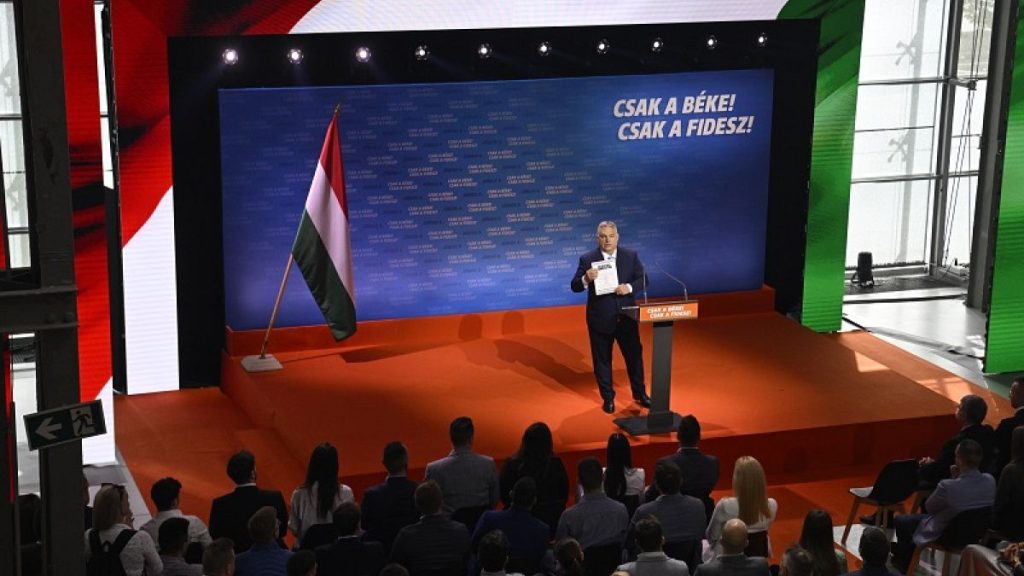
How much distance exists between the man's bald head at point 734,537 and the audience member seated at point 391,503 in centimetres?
162

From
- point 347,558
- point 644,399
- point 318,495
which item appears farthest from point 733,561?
point 644,399

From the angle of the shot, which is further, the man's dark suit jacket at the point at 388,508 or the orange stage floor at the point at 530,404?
the orange stage floor at the point at 530,404

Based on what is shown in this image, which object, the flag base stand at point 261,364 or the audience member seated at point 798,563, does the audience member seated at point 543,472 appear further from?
the flag base stand at point 261,364

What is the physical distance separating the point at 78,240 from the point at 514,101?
3.70 metres

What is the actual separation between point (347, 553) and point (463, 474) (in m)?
1.26

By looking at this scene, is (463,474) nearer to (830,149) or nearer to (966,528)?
(966,528)

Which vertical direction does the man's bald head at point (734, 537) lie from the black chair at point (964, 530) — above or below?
above

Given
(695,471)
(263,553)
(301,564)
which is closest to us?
(301,564)

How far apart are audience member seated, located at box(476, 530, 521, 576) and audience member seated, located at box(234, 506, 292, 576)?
2.78 ft

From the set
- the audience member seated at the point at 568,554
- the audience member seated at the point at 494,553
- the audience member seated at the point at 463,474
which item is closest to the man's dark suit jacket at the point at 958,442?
the audience member seated at the point at 463,474

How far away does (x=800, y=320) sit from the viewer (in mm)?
13406

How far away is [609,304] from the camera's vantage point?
33.5ft

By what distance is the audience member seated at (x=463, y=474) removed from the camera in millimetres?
7762

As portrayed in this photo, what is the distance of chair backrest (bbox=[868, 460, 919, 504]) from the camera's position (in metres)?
8.49
